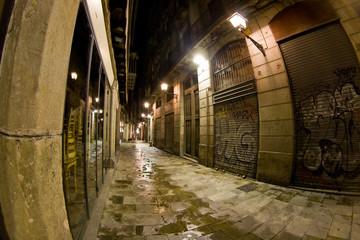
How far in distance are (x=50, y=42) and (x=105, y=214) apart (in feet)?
9.62

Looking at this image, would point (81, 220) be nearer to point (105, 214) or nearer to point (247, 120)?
point (105, 214)

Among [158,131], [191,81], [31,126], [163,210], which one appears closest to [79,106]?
[31,126]

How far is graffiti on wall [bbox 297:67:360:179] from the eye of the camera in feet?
11.8

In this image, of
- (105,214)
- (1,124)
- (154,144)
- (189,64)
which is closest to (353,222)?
(105,214)

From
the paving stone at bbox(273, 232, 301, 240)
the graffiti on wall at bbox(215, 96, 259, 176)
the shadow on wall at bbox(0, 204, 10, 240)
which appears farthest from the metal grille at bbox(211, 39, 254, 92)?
the shadow on wall at bbox(0, 204, 10, 240)

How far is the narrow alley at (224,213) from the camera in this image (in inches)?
87.6

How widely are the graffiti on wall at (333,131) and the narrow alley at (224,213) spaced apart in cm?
77

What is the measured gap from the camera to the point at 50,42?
1123 mm

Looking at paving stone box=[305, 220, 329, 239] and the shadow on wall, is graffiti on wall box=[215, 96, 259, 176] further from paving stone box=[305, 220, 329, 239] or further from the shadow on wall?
the shadow on wall

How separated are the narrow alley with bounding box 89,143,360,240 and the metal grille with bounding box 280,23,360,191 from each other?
0.62m

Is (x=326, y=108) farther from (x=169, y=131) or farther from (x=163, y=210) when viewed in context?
(x=169, y=131)

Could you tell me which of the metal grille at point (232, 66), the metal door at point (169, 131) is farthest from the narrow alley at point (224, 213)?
the metal door at point (169, 131)

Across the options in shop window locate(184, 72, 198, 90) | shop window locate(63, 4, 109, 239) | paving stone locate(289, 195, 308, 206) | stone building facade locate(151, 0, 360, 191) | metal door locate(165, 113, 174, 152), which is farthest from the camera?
metal door locate(165, 113, 174, 152)

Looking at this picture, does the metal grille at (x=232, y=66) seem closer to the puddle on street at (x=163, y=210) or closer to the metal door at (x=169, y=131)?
the puddle on street at (x=163, y=210)
